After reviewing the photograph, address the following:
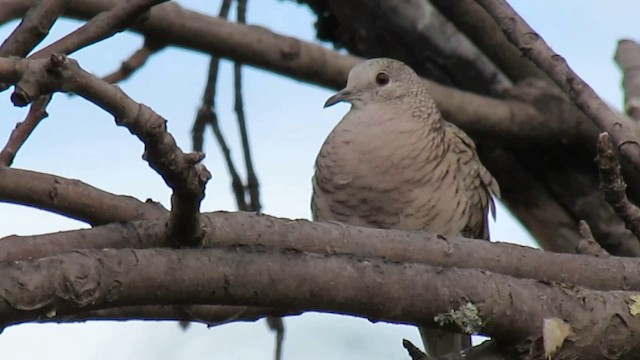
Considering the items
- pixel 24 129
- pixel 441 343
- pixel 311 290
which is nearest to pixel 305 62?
pixel 441 343

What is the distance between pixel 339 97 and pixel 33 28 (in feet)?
5.70

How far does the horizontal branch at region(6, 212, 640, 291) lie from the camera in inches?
81.4

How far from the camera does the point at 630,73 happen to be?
13.5ft

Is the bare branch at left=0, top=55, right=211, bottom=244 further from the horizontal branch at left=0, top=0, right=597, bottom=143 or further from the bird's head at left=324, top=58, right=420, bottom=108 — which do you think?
the bird's head at left=324, top=58, right=420, bottom=108

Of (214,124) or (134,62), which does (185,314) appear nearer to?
(134,62)

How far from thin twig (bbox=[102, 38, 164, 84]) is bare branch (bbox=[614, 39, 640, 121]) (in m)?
1.50

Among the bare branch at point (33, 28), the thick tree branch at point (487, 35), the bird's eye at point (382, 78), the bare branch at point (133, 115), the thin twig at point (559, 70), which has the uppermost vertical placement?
the thick tree branch at point (487, 35)

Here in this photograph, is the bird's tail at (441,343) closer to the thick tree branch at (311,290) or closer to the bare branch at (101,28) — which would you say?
the thick tree branch at (311,290)

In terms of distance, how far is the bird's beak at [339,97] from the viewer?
13.2 feet

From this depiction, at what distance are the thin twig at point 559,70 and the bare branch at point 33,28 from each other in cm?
103

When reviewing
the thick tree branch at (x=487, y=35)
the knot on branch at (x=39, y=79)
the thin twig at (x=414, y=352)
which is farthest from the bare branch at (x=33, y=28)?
the thick tree branch at (x=487, y=35)

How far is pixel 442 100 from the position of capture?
433cm

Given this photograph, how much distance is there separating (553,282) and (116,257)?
85cm

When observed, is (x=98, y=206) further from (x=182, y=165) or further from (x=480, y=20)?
(x=480, y=20)
